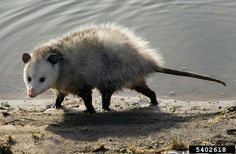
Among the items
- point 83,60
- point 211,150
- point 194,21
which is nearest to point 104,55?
point 83,60

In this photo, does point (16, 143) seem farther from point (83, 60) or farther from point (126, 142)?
point (83, 60)

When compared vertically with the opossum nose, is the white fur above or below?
above

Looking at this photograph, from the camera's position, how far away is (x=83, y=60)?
4488 mm

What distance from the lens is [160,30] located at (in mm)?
6141

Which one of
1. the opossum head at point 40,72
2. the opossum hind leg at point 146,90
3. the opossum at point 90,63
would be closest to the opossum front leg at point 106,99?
the opossum at point 90,63

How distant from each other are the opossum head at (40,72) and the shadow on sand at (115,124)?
1.07 feet

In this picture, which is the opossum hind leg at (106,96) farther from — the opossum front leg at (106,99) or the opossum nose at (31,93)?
the opossum nose at (31,93)

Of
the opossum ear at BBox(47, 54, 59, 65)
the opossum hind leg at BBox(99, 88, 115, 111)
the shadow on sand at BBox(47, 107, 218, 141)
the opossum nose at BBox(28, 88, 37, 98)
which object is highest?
the opossum ear at BBox(47, 54, 59, 65)

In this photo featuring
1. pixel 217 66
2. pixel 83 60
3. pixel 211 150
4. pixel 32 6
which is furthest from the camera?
pixel 32 6

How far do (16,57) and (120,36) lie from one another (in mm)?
1591

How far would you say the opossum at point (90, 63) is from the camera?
435 cm

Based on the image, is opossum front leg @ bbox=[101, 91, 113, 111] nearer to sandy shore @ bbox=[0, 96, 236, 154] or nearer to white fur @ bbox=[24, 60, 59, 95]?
sandy shore @ bbox=[0, 96, 236, 154]

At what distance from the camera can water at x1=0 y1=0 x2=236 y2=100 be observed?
5.36 meters

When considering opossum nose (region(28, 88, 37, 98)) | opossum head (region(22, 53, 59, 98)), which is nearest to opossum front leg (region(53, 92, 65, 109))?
opossum head (region(22, 53, 59, 98))
